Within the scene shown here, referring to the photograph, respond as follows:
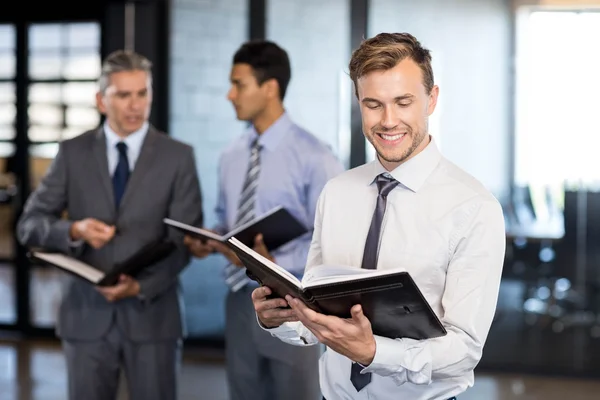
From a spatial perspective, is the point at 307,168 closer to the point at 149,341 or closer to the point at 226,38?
the point at 149,341

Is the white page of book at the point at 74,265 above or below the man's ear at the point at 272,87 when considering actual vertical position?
below

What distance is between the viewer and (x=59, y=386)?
5543 millimetres

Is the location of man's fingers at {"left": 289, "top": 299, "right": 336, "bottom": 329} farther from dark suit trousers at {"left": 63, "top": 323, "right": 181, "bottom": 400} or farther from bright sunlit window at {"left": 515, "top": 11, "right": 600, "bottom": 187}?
bright sunlit window at {"left": 515, "top": 11, "right": 600, "bottom": 187}

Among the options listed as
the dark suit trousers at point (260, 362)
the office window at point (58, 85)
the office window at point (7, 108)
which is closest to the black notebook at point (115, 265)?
the dark suit trousers at point (260, 362)

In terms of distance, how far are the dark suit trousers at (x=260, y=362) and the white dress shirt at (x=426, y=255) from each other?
106 cm

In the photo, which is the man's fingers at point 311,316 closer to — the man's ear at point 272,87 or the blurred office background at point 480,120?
the man's ear at point 272,87

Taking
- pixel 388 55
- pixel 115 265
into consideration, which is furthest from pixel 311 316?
pixel 115 265

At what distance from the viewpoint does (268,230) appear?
3104 mm

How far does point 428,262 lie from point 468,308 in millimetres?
149

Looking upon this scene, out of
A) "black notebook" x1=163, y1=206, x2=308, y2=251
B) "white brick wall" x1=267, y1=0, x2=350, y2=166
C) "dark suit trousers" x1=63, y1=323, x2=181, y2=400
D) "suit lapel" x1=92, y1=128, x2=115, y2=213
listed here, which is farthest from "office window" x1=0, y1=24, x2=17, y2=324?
"black notebook" x1=163, y1=206, x2=308, y2=251

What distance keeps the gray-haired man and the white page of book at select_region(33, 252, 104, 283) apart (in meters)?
0.06

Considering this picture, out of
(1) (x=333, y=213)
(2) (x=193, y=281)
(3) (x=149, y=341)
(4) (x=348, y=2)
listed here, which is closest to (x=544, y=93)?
(4) (x=348, y=2)

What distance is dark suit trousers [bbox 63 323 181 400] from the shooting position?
129 inches

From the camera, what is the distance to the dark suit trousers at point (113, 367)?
3.29 metres
